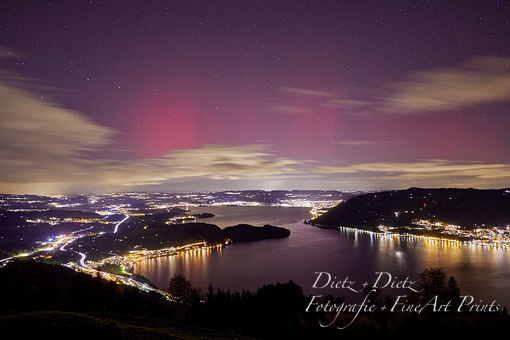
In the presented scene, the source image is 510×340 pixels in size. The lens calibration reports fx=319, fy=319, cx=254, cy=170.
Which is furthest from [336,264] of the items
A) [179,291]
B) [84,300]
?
[84,300]

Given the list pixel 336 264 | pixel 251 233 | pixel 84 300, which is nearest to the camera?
pixel 84 300

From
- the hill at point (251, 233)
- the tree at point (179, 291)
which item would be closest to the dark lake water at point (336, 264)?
the hill at point (251, 233)

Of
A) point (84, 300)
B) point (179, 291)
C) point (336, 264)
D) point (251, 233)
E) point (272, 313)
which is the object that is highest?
point (272, 313)

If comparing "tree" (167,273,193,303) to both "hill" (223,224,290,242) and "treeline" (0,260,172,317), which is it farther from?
"hill" (223,224,290,242)

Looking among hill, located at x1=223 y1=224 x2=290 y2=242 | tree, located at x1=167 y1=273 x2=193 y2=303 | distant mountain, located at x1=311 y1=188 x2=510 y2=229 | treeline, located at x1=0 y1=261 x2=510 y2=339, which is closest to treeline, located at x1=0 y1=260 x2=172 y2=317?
treeline, located at x1=0 y1=261 x2=510 y2=339

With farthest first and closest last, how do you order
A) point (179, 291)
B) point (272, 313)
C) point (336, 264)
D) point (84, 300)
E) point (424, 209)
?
point (424, 209), point (336, 264), point (179, 291), point (84, 300), point (272, 313)

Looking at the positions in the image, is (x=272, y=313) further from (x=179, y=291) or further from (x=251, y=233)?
(x=251, y=233)

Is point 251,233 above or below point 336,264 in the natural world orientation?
above
